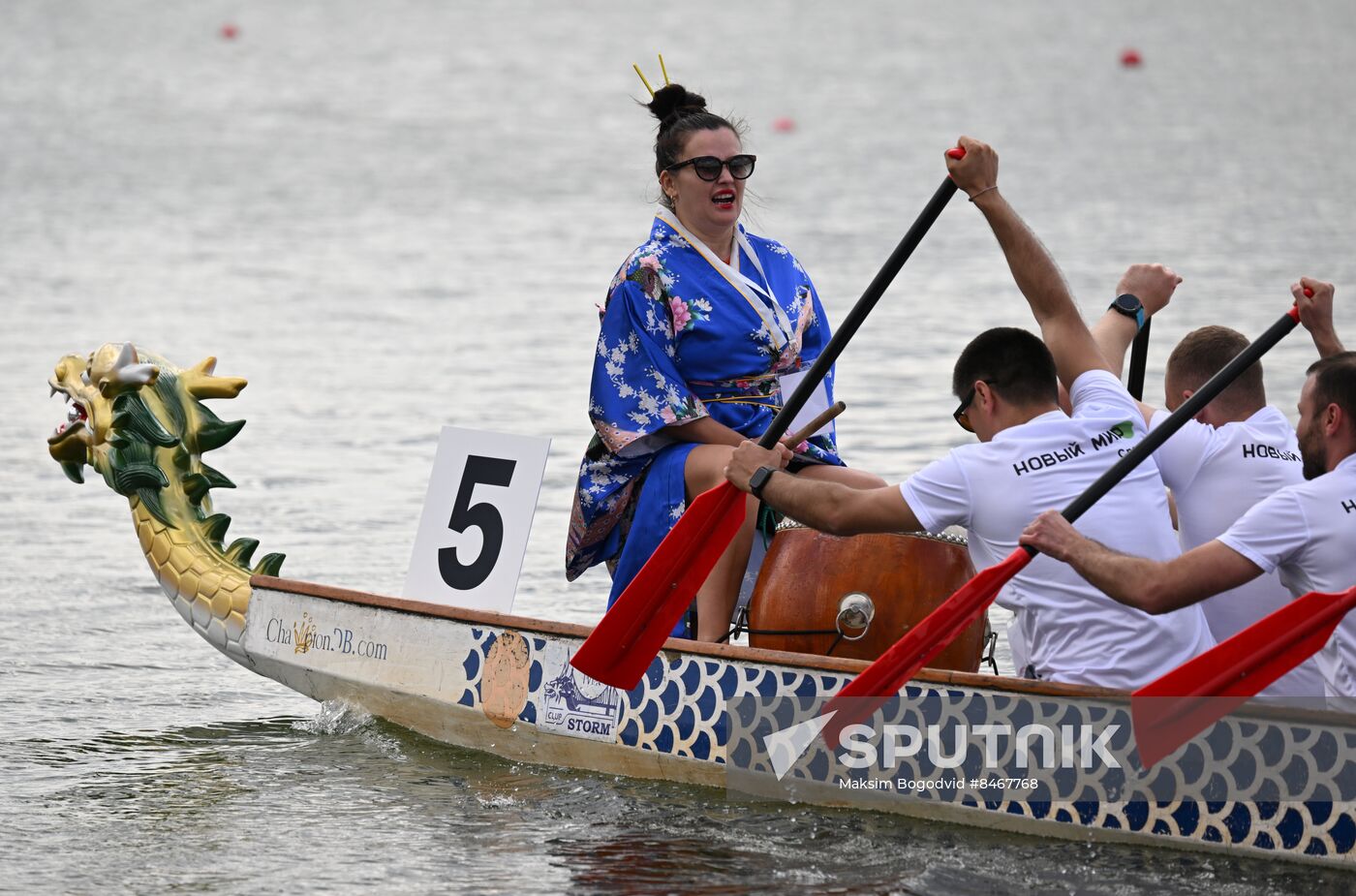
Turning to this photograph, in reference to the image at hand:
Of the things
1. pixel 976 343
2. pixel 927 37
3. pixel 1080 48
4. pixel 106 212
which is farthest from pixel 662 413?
pixel 927 37

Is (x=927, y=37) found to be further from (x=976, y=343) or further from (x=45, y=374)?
(x=976, y=343)

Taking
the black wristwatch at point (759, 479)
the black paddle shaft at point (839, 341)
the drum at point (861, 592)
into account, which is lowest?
the drum at point (861, 592)

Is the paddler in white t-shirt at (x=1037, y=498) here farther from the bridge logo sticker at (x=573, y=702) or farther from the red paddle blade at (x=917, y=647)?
A: the bridge logo sticker at (x=573, y=702)

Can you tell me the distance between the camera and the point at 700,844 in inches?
213

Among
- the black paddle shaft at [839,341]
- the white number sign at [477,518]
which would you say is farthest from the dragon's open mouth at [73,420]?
the black paddle shaft at [839,341]

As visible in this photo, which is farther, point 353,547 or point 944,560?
Answer: point 353,547

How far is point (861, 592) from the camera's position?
554 centimetres

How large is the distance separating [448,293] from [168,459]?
10159 millimetres

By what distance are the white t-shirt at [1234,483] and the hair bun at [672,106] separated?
1759 mm

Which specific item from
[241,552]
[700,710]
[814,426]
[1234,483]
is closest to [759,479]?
[814,426]

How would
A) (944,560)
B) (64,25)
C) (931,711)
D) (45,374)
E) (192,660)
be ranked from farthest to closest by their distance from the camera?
(64,25) → (45,374) → (192,660) → (944,560) → (931,711)

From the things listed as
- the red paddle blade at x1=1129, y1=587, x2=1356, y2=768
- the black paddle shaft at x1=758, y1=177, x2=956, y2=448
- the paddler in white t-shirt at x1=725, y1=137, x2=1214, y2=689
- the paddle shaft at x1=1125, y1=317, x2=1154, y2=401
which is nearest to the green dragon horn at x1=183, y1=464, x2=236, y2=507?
the black paddle shaft at x1=758, y1=177, x2=956, y2=448

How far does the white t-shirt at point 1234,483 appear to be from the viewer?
5109 millimetres

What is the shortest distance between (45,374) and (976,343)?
9522mm
